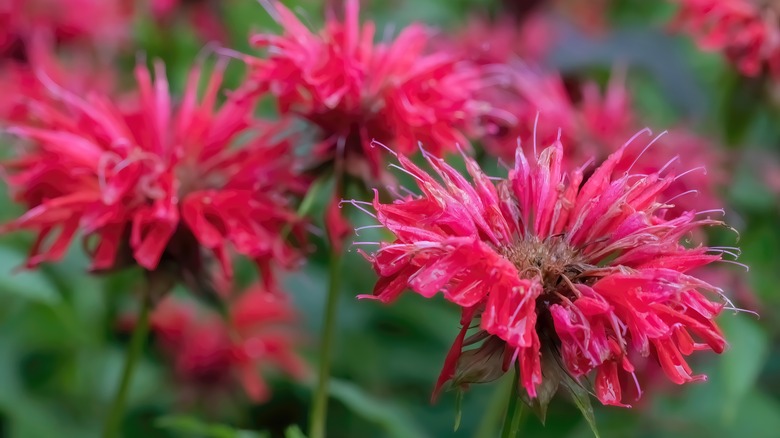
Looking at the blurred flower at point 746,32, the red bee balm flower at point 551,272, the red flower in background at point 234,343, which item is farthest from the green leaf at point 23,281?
the blurred flower at point 746,32

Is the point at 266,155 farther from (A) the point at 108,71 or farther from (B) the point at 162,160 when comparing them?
(A) the point at 108,71

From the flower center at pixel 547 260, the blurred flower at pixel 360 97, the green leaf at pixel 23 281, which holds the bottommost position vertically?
the flower center at pixel 547 260

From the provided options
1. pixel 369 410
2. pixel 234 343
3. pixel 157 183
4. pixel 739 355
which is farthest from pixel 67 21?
pixel 739 355

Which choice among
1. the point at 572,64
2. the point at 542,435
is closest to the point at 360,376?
the point at 542,435

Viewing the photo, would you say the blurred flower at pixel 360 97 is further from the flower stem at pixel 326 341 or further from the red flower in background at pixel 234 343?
the red flower in background at pixel 234 343

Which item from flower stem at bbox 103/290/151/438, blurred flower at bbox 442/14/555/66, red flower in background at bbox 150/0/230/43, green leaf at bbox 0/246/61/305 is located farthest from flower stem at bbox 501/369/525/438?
red flower in background at bbox 150/0/230/43

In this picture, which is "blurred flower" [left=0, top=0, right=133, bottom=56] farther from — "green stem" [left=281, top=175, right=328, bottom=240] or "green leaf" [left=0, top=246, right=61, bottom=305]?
"green stem" [left=281, top=175, right=328, bottom=240]

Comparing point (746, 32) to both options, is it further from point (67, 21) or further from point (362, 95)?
point (67, 21)
